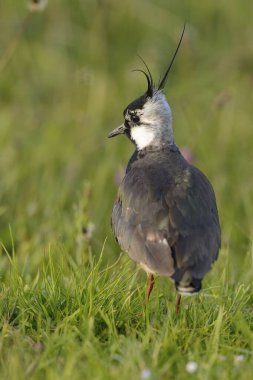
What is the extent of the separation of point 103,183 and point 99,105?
1.49 m

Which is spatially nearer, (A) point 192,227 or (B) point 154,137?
(A) point 192,227

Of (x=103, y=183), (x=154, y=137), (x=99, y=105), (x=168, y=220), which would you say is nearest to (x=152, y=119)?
(x=154, y=137)

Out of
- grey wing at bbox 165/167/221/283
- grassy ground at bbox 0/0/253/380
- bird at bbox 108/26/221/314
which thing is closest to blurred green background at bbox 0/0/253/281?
grassy ground at bbox 0/0/253/380

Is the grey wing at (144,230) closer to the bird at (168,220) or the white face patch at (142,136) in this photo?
the bird at (168,220)

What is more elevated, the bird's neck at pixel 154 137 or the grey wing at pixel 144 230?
the bird's neck at pixel 154 137

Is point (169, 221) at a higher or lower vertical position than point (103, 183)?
higher

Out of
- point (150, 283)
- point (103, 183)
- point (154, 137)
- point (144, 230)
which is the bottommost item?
point (103, 183)

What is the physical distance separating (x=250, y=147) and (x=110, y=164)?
1438mm

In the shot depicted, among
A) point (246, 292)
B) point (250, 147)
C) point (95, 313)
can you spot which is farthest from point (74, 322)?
point (250, 147)

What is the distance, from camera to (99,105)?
870 cm

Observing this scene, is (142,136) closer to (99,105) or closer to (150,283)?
(150,283)

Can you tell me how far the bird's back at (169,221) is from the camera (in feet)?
14.7

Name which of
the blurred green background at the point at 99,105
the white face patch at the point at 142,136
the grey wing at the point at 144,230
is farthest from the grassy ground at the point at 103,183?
the white face patch at the point at 142,136

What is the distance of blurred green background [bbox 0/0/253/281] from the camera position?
269 inches
